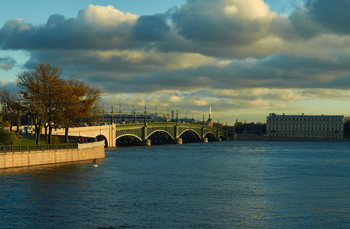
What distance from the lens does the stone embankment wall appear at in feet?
201

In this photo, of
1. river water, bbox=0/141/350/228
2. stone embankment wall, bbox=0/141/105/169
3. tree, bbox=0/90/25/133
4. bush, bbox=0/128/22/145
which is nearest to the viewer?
river water, bbox=0/141/350/228

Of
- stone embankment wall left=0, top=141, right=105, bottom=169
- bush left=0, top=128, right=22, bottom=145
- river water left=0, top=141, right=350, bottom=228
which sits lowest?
river water left=0, top=141, right=350, bottom=228

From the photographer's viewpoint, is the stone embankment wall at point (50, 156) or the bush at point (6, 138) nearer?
the stone embankment wall at point (50, 156)

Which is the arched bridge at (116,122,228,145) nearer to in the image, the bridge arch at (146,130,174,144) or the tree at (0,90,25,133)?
the bridge arch at (146,130,174,144)

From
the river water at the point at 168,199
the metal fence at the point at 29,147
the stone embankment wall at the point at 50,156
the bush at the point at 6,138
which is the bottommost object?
the river water at the point at 168,199

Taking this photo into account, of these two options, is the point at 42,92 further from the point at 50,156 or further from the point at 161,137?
the point at 161,137

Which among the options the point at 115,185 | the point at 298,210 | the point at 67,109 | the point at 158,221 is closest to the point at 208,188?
the point at 115,185

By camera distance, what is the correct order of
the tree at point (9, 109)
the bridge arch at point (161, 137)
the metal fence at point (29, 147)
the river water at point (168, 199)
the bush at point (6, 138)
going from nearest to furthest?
1. the river water at point (168, 199)
2. the metal fence at point (29, 147)
3. the bush at point (6, 138)
4. the tree at point (9, 109)
5. the bridge arch at point (161, 137)

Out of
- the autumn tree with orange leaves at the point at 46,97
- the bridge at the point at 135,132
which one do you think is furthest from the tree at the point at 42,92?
the bridge at the point at 135,132

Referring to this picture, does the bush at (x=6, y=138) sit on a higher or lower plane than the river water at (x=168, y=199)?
higher

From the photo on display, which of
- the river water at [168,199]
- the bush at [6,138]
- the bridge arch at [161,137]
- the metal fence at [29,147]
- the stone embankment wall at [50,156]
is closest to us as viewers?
the river water at [168,199]

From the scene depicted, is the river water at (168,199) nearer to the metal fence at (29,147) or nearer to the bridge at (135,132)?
the metal fence at (29,147)

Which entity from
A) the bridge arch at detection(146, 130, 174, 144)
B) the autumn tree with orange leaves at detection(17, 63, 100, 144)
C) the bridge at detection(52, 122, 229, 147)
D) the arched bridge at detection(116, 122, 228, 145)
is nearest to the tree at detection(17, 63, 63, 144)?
the autumn tree with orange leaves at detection(17, 63, 100, 144)

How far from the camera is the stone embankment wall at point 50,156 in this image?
201 ft
